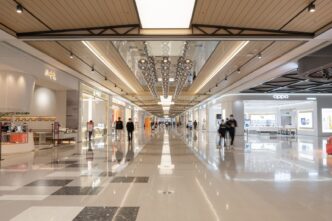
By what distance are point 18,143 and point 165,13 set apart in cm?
791

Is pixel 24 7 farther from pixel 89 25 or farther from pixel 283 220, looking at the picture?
pixel 283 220

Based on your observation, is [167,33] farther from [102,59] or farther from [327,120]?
[327,120]

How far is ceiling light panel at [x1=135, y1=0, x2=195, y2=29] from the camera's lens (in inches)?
287

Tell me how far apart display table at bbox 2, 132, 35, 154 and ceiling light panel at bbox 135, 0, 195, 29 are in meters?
6.94

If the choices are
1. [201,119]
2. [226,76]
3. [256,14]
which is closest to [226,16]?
[256,14]

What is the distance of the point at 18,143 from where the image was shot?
12.0 meters

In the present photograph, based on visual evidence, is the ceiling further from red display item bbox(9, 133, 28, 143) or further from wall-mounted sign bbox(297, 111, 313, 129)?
wall-mounted sign bbox(297, 111, 313, 129)

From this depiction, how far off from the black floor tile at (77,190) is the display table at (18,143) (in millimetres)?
7136

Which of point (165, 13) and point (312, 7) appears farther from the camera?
point (165, 13)

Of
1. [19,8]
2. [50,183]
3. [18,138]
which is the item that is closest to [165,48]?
[19,8]

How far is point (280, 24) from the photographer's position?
845 centimetres

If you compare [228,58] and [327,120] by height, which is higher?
[228,58]

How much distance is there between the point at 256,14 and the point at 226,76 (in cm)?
1040

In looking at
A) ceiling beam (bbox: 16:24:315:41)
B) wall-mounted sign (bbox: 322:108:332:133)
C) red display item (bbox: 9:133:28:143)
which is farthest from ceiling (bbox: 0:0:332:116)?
wall-mounted sign (bbox: 322:108:332:133)
